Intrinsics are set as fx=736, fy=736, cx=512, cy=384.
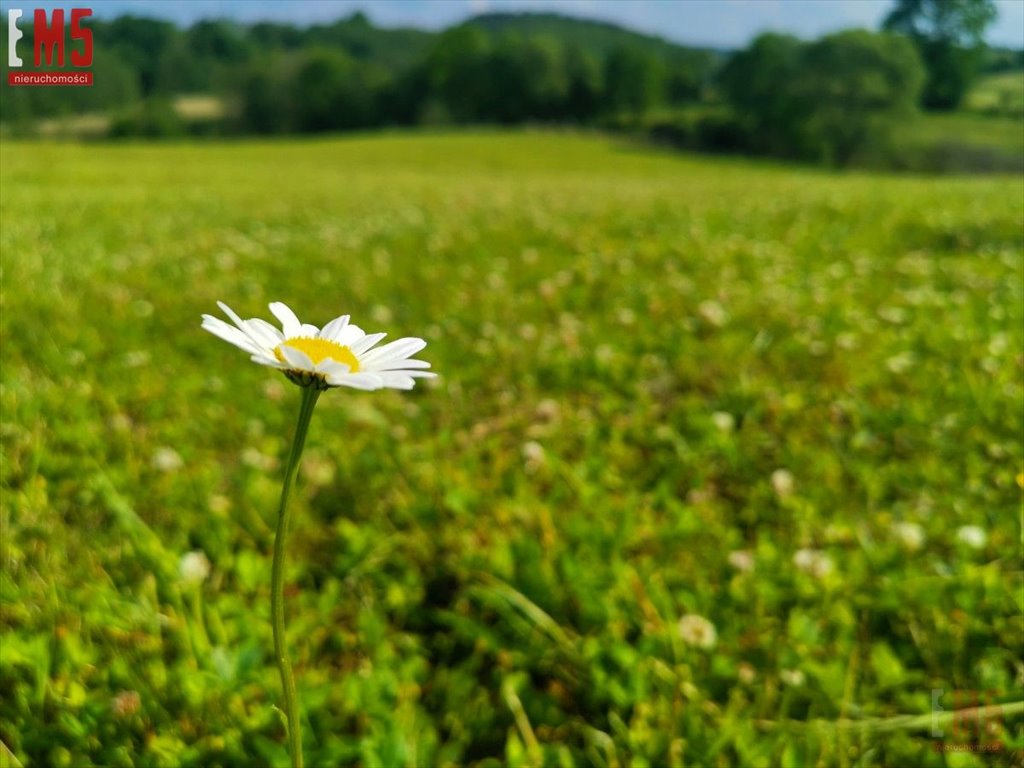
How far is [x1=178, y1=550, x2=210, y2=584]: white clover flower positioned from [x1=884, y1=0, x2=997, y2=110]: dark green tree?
2.36 metres

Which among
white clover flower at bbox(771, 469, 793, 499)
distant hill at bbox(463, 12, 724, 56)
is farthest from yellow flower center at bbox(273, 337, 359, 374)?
distant hill at bbox(463, 12, 724, 56)

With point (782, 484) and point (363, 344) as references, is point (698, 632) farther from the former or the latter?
point (363, 344)

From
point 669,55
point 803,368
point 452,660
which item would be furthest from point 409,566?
point 669,55

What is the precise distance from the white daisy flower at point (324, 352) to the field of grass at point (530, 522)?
2.64 ft

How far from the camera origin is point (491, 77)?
299 ft

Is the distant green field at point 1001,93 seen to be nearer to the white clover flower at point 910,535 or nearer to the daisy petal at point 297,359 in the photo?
the white clover flower at point 910,535

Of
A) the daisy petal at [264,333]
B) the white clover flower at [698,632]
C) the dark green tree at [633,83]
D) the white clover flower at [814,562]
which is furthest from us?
the dark green tree at [633,83]

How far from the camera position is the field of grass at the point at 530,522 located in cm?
141

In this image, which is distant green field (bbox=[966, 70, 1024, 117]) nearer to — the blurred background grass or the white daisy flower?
the blurred background grass

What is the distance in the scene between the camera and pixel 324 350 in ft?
2.55

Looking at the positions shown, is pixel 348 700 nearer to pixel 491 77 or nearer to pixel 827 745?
pixel 827 745

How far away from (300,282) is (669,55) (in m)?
128

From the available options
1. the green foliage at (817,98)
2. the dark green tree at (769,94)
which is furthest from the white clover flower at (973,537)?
the dark green tree at (769,94)

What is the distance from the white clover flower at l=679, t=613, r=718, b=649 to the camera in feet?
5.35
